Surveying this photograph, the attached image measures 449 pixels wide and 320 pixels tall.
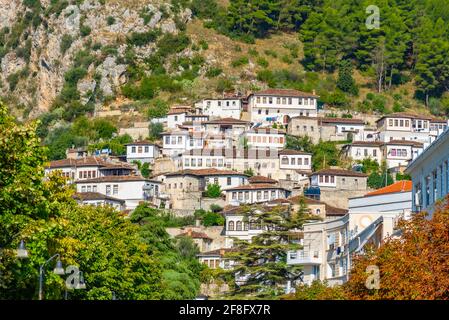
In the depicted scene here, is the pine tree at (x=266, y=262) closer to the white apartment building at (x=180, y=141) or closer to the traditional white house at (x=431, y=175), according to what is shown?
the traditional white house at (x=431, y=175)

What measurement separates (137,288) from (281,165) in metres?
105

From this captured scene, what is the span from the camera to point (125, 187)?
180m

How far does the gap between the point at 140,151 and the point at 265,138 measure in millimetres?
15333

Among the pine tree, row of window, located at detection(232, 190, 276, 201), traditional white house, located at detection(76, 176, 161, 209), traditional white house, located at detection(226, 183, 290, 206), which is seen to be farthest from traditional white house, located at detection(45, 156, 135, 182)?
the pine tree

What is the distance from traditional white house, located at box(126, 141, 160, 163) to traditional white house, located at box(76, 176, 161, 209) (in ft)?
31.0

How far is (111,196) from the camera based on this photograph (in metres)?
180

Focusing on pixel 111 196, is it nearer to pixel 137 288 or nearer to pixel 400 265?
pixel 137 288

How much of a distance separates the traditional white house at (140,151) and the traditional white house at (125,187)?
9.46 m

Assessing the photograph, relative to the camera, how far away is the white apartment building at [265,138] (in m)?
195

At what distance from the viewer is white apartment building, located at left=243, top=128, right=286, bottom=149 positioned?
7677 inches

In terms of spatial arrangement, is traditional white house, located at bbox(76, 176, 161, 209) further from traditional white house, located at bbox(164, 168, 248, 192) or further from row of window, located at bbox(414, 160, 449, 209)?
row of window, located at bbox(414, 160, 449, 209)
